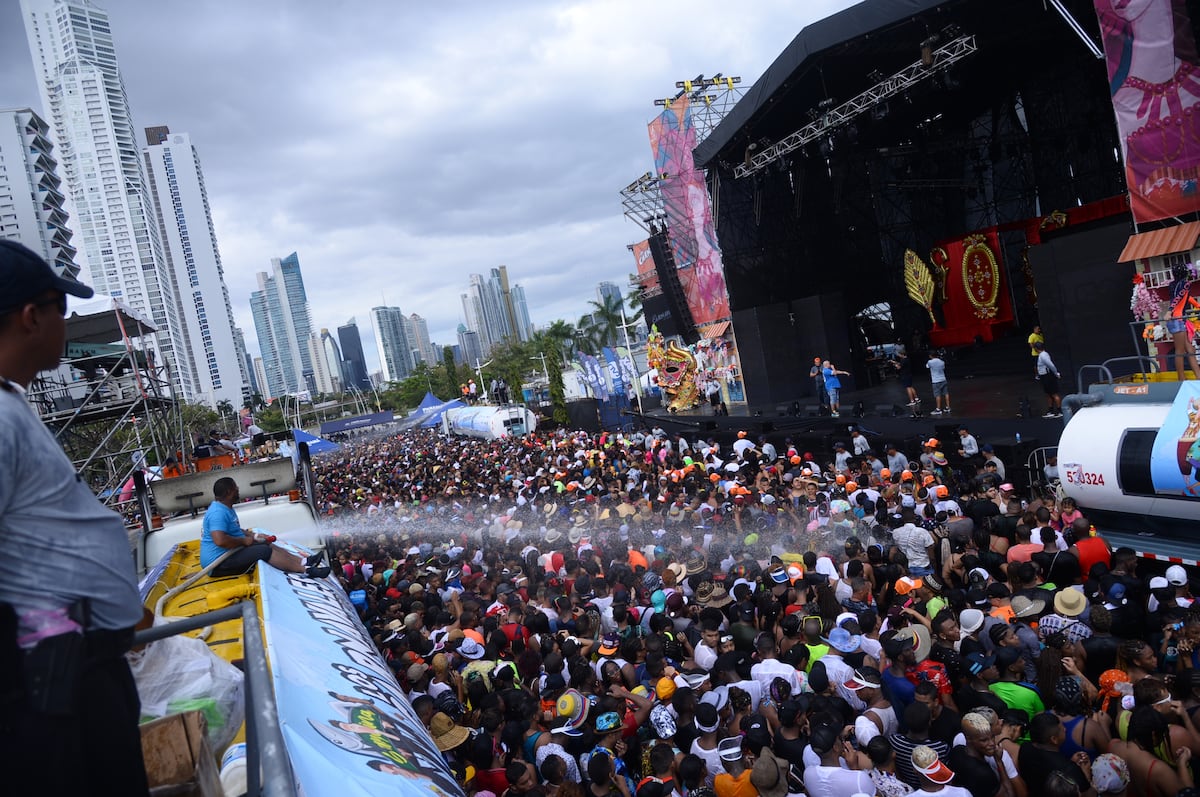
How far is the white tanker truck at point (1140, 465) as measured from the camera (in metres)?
6.55

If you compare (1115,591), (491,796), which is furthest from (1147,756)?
(491,796)

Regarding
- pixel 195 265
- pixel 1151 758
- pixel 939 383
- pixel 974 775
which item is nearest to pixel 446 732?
pixel 974 775

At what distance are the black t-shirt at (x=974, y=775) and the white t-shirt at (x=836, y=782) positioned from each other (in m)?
0.45

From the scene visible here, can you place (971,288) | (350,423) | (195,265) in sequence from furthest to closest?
1. (195,265)
2. (350,423)
3. (971,288)

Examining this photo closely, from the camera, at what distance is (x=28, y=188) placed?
59750 millimetres

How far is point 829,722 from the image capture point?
426 cm

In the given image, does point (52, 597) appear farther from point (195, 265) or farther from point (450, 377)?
point (195, 265)

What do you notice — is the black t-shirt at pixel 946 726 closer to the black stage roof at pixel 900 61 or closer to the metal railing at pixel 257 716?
the metal railing at pixel 257 716

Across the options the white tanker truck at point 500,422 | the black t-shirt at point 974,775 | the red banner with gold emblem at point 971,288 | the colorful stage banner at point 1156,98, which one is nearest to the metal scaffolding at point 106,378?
the black t-shirt at point 974,775

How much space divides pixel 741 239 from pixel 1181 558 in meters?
17.5

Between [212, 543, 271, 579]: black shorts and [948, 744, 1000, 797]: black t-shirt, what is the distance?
435 centimetres

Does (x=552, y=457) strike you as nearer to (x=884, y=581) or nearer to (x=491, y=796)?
(x=884, y=581)

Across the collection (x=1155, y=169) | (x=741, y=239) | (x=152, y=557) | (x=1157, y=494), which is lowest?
(x=1157, y=494)

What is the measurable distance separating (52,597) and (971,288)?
26.3 m
